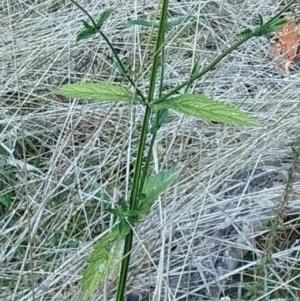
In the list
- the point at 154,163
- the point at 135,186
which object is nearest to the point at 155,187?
the point at 135,186

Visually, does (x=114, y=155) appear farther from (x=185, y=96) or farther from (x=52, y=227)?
(x=185, y=96)

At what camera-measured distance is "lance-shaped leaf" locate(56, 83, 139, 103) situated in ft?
3.49

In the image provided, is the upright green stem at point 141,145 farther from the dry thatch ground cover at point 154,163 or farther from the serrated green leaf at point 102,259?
the dry thatch ground cover at point 154,163

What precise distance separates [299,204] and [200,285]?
333 millimetres

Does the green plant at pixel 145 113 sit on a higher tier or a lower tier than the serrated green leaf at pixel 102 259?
higher

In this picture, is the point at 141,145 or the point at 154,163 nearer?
the point at 141,145

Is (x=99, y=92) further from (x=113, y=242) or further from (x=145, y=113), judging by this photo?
(x=113, y=242)

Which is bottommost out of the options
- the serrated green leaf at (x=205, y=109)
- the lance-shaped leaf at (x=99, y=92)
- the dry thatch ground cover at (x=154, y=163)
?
the dry thatch ground cover at (x=154, y=163)

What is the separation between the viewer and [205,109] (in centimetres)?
103

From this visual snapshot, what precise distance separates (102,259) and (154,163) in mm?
694

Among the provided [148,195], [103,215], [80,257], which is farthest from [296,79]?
[148,195]

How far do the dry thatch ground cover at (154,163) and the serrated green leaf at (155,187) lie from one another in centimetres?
23

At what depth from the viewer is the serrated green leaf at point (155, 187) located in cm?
110

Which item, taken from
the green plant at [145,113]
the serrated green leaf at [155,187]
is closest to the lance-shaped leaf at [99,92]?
the green plant at [145,113]
